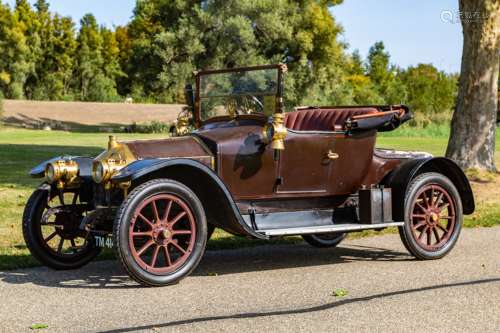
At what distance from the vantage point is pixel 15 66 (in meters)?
54.0

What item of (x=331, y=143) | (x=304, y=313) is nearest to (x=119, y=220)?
(x=304, y=313)

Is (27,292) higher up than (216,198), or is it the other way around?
(216,198)

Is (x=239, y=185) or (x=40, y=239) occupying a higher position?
(x=239, y=185)

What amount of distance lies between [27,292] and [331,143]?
2.88 metres

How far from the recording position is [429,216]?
7.68 meters

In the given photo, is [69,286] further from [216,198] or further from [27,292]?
[216,198]

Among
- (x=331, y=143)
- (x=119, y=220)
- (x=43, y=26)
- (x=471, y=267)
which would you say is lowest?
(x=471, y=267)

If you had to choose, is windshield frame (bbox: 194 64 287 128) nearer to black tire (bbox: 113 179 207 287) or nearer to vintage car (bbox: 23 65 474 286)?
vintage car (bbox: 23 65 474 286)

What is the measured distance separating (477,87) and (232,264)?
730 cm

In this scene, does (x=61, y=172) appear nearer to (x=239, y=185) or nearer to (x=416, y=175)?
(x=239, y=185)

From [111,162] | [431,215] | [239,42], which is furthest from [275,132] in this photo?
[239,42]

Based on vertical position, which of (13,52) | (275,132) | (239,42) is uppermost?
(13,52)

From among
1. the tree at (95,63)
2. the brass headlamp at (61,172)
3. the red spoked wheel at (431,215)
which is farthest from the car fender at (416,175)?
the tree at (95,63)

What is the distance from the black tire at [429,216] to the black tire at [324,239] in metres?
0.90
